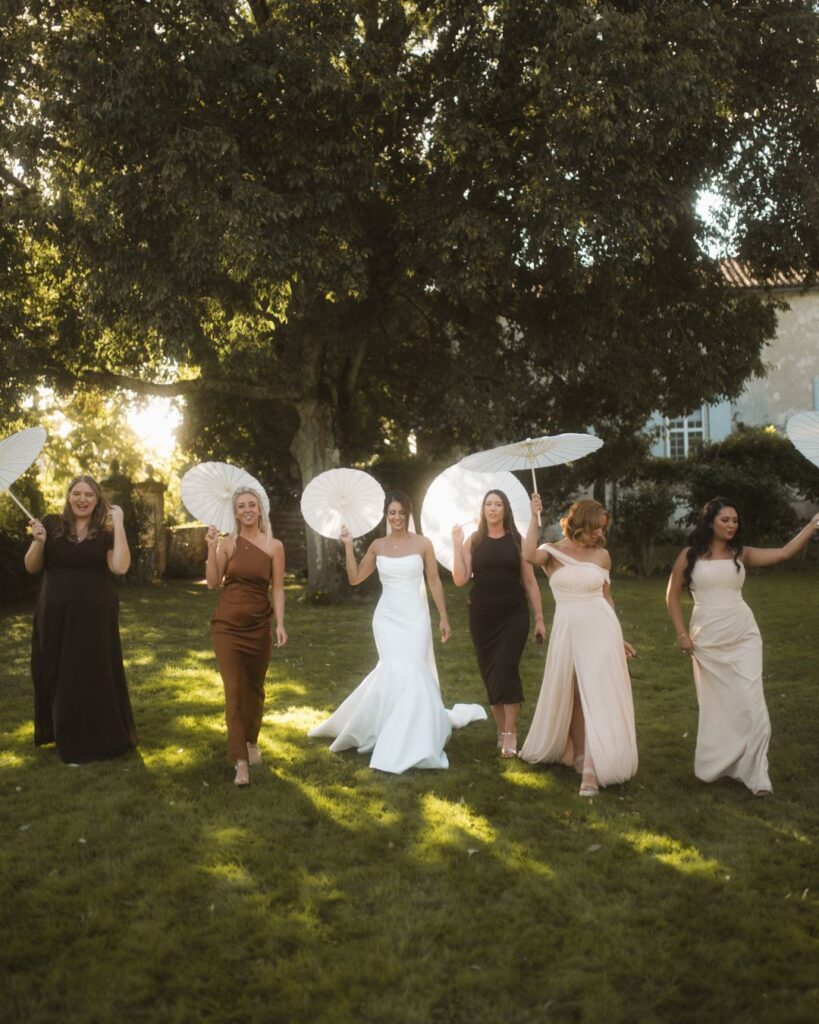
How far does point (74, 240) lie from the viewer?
15508 mm

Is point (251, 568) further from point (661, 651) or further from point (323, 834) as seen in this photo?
point (661, 651)

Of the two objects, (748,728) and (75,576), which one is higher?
(75,576)

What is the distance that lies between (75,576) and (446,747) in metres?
3.41

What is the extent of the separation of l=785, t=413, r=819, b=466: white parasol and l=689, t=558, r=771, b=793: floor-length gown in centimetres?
115

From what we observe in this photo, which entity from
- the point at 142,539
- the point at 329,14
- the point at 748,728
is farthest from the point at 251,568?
the point at 142,539

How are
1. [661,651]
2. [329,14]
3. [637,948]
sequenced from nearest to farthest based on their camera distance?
1. [637,948]
2. [661,651]
3. [329,14]

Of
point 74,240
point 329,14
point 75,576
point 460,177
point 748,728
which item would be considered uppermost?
point 329,14

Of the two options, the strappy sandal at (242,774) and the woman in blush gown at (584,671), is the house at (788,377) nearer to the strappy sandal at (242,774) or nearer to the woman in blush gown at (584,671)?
the woman in blush gown at (584,671)

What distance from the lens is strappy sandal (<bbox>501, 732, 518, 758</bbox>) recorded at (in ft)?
27.2

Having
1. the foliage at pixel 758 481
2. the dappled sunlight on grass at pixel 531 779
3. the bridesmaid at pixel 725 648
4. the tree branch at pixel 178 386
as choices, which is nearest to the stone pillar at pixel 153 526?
the tree branch at pixel 178 386

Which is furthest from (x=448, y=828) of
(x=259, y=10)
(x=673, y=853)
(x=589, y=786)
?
(x=259, y=10)

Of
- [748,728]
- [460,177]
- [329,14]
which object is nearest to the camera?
[748,728]

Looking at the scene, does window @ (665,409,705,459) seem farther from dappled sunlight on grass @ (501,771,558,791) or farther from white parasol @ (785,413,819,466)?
white parasol @ (785,413,819,466)

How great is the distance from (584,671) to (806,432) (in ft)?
7.47
